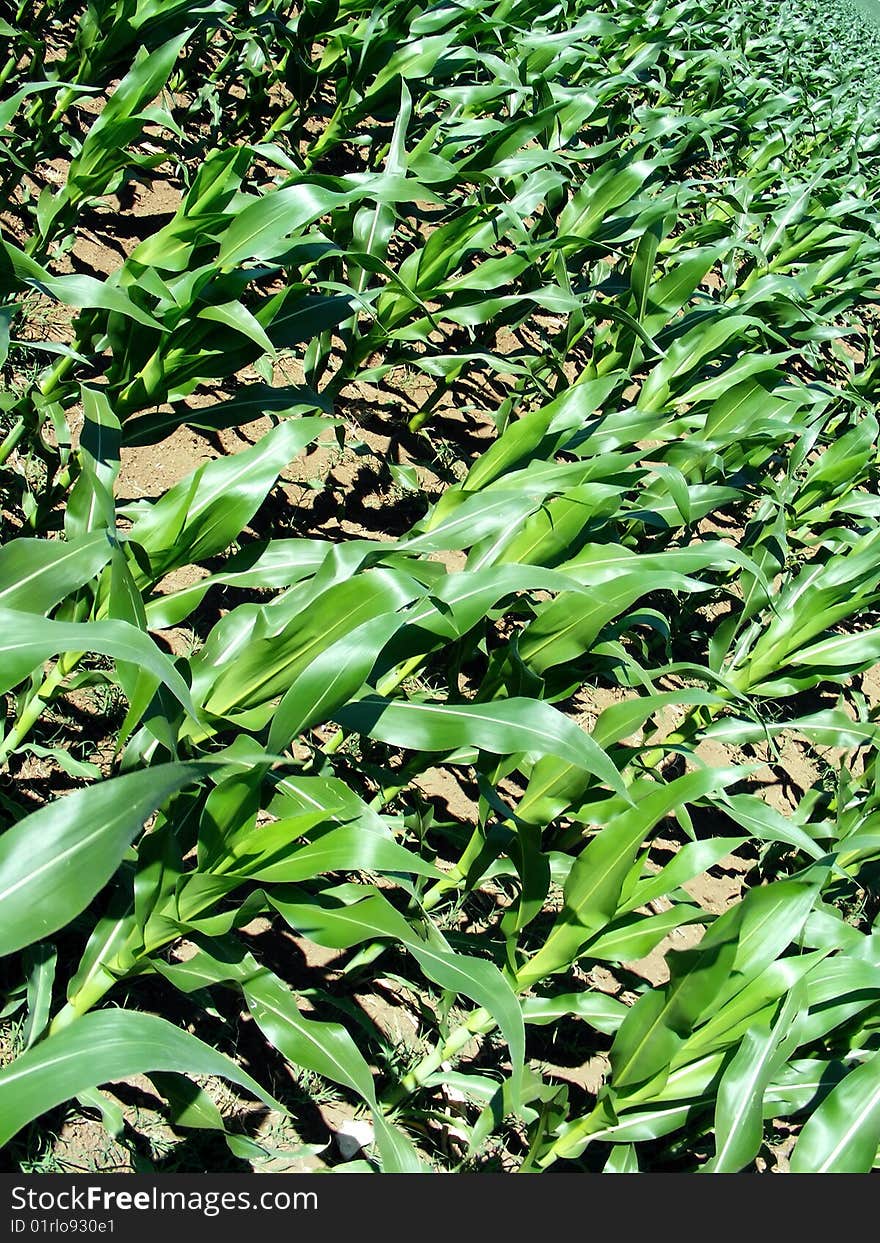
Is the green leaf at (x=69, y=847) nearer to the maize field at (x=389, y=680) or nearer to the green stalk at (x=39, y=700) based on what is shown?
the maize field at (x=389, y=680)

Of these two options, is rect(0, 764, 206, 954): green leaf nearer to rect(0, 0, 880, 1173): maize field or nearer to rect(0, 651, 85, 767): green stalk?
rect(0, 0, 880, 1173): maize field

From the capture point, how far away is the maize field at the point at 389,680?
1299 millimetres

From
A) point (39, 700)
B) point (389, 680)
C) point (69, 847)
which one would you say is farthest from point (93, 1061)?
point (389, 680)

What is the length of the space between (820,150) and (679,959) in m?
5.24

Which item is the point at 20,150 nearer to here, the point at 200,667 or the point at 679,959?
the point at 200,667

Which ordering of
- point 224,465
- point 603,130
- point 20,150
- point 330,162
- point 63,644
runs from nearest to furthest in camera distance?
point 63,644
point 224,465
point 20,150
point 330,162
point 603,130

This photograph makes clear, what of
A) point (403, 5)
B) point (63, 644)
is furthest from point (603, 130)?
point (63, 644)

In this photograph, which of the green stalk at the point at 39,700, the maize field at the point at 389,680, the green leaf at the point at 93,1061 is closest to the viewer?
the green leaf at the point at 93,1061

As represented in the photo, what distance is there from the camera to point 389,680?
1989 millimetres

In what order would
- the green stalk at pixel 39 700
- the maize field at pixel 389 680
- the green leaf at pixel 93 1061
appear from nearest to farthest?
1. the green leaf at pixel 93 1061
2. the maize field at pixel 389 680
3. the green stalk at pixel 39 700

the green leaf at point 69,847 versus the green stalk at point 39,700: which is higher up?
the green leaf at point 69,847

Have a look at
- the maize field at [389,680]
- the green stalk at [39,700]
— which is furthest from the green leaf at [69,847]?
the green stalk at [39,700]

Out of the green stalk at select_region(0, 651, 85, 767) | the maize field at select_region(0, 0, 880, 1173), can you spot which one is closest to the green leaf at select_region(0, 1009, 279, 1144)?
the maize field at select_region(0, 0, 880, 1173)

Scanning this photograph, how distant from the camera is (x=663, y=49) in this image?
15.3 ft
